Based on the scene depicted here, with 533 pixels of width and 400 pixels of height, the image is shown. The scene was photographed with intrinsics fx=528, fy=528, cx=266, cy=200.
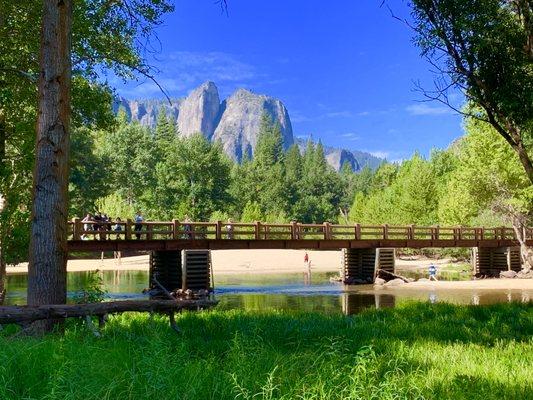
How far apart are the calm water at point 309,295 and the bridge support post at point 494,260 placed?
43.2ft

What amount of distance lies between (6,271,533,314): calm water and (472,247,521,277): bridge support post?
43.2ft

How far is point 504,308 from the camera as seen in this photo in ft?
40.6

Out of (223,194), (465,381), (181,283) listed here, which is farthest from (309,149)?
(465,381)

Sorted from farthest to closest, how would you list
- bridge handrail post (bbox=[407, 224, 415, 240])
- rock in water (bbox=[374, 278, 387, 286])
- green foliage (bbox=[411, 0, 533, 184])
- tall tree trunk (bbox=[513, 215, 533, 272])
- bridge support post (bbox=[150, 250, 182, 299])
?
tall tree trunk (bbox=[513, 215, 533, 272]) < bridge handrail post (bbox=[407, 224, 415, 240]) < rock in water (bbox=[374, 278, 387, 286]) < bridge support post (bbox=[150, 250, 182, 299]) < green foliage (bbox=[411, 0, 533, 184])

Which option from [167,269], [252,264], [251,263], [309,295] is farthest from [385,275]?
[251,263]

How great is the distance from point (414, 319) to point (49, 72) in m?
8.04

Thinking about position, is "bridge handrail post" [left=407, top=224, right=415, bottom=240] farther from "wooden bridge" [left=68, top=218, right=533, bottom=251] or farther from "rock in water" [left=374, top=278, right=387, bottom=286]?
"rock in water" [left=374, top=278, right=387, bottom=286]

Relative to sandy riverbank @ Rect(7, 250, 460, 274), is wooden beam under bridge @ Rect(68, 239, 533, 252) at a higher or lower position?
higher

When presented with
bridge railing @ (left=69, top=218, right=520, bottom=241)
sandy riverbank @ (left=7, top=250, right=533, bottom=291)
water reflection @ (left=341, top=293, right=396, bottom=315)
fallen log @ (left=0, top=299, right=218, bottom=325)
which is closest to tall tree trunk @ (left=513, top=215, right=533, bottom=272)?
bridge railing @ (left=69, top=218, right=520, bottom=241)

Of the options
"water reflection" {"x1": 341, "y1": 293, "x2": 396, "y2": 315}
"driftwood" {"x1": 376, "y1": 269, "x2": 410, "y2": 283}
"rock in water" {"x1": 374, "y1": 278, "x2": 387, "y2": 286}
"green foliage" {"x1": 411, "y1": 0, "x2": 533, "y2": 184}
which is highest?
"green foliage" {"x1": 411, "y1": 0, "x2": 533, "y2": 184}

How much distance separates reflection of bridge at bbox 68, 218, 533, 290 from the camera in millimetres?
27984

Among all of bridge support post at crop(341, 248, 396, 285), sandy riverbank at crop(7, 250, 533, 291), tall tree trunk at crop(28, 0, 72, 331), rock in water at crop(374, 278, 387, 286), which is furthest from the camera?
sandy riverbank at crop(7, 250, 533, 291)

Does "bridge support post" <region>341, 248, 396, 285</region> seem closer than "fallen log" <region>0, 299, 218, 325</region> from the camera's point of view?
No

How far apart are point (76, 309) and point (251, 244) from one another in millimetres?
25311
